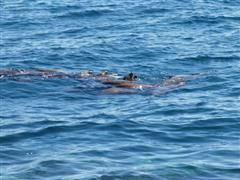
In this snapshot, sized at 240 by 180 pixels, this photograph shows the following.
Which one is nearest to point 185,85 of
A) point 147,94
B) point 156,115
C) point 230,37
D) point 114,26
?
point 147,94

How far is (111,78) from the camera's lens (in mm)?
19562

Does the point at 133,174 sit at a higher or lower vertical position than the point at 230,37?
lower

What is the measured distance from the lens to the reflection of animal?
1869cm

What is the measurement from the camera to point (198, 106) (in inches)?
674

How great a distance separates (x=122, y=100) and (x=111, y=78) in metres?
1.99

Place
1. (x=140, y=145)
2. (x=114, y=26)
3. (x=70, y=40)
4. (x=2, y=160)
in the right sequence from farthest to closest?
1. (x=114, y=26)
2. (x=70, y=40)
3. (x=140, y=145)
4. (x=2, y=160)

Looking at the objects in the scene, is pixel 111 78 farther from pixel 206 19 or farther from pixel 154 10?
pixel 154 10

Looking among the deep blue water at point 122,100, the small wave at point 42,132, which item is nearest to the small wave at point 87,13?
the deep blue water at point 122,100

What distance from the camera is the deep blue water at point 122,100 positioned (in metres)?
12.8

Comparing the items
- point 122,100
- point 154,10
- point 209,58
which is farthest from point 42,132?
point 154,10

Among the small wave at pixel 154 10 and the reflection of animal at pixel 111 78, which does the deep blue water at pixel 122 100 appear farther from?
the reflection of animal at pixel 111 78

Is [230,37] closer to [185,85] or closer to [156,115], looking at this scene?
[185,85]

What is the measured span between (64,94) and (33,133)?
3.72 meters

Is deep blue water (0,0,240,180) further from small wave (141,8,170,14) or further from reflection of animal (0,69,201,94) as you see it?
reflection of animal (0,69,201,94)
